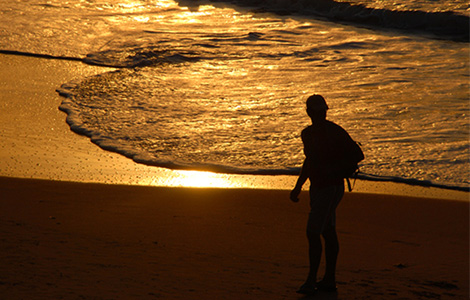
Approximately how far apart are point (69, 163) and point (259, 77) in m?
5.93

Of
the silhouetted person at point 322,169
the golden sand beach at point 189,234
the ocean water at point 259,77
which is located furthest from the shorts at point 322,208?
the ocean water at point 259,77

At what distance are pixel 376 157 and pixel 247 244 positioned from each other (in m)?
3.62

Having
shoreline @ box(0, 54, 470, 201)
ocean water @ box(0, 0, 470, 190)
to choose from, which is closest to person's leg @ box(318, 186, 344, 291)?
shoreline @ box(0, 54, 470, 201)

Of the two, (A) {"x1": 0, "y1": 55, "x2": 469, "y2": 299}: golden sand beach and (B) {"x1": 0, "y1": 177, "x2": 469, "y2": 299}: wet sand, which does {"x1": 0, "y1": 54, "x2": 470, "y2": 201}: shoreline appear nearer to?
(A) {"x1": 0, "y1": 55, "x2": 469, "y2": 299}: golden sand beach

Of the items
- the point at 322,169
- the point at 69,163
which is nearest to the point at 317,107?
the point at 322,169

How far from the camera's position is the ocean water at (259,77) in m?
8.83

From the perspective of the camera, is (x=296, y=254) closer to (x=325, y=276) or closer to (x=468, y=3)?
(x=325, y=276)

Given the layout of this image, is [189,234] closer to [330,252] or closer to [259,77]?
[330,252]

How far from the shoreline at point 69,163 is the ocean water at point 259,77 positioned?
27 centimetres

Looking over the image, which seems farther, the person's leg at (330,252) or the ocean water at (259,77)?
the ocean water at (259,77)

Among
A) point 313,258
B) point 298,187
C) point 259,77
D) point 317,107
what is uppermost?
point 317,107

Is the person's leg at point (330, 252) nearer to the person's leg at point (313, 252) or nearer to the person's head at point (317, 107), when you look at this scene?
the person's leg at point (313, 252)

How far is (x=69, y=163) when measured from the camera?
7.95 m

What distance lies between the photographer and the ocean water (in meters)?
8.83
